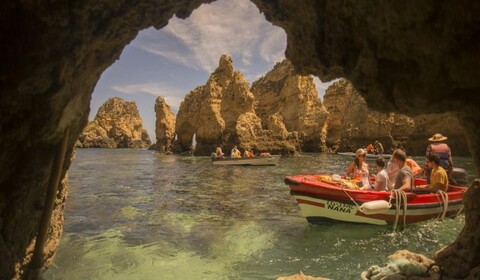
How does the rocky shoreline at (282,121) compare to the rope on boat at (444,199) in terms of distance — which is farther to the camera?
the rocky shoreline at (282,121)

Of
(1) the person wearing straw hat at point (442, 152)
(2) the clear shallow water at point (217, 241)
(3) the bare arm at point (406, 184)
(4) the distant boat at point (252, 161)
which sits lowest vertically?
(2) the clear shallow water at point (217, 241)

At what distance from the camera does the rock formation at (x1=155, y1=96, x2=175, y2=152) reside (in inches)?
2913

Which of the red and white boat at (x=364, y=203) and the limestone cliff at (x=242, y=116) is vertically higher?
the limestone cliff at (x=242, y=116)

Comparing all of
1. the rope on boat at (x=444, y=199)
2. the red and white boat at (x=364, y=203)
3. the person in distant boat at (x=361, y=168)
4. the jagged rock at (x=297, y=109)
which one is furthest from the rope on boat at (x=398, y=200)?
the jagged rock at (x=297, y=109)

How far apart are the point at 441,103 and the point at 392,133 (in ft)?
145

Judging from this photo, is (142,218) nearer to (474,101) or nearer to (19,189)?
(19,189)

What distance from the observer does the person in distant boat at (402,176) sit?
9863 mm

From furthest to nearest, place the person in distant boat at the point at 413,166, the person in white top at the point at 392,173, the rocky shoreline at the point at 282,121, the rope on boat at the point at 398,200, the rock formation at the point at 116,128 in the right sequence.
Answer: the rock formation at the point at 116,128 → the rocky shoreline at the point at 282,121 → the person in distant boat at the point at 413,166 → the person in white top at the point at 392,173 → the rope on boat at the point at 398,200

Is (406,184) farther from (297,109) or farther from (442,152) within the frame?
(297,109)

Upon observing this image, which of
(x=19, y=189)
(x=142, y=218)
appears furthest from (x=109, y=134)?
(x=19, y=189)

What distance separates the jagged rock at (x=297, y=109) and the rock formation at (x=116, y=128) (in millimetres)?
51454

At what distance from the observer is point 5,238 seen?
4.18m

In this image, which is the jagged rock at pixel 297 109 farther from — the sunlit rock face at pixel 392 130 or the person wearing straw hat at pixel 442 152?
the person wearing straw hat at pixel 442 152

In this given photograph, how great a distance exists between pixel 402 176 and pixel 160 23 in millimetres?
7815
